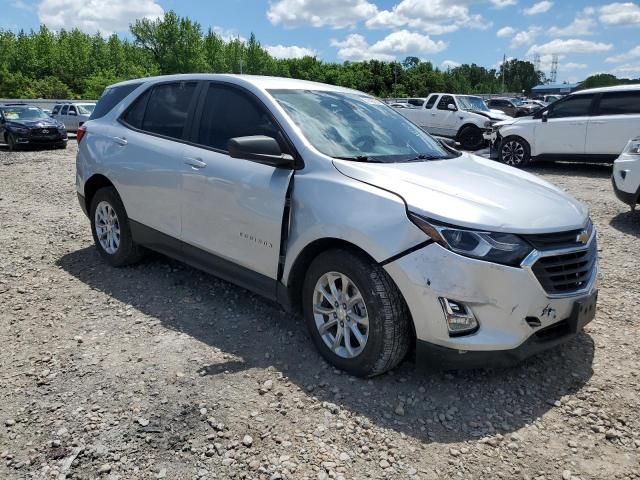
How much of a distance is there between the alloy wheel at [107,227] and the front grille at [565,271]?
3719 millimetres

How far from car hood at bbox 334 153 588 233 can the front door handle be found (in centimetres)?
120

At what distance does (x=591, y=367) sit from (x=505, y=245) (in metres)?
1.24

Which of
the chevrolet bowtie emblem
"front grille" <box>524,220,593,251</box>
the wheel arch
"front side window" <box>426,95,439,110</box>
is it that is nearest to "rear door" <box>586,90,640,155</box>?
"front side window" <box>426,95,439,110</box>

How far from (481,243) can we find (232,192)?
1.77m

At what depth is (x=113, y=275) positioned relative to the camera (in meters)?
5.05

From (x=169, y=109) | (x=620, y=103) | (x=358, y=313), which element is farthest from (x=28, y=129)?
(x=358, y=313)

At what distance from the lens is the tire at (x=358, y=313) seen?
9.87ft

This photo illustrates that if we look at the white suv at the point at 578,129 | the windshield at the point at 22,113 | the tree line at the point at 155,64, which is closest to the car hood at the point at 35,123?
the windshield at the point at 22,113

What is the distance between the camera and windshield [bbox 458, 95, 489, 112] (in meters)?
17.3

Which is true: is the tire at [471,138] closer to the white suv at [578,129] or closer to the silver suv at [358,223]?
the white suv at [578,129]

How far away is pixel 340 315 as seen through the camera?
3275 millimetres

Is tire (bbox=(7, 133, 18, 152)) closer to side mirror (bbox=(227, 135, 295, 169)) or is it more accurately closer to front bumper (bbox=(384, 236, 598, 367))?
side mirror (bbox=(227, 135, 295, 169))

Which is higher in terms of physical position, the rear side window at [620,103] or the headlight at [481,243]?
the rear side window at [620,103]

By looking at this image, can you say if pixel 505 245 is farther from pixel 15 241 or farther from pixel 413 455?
pixel 15 241
